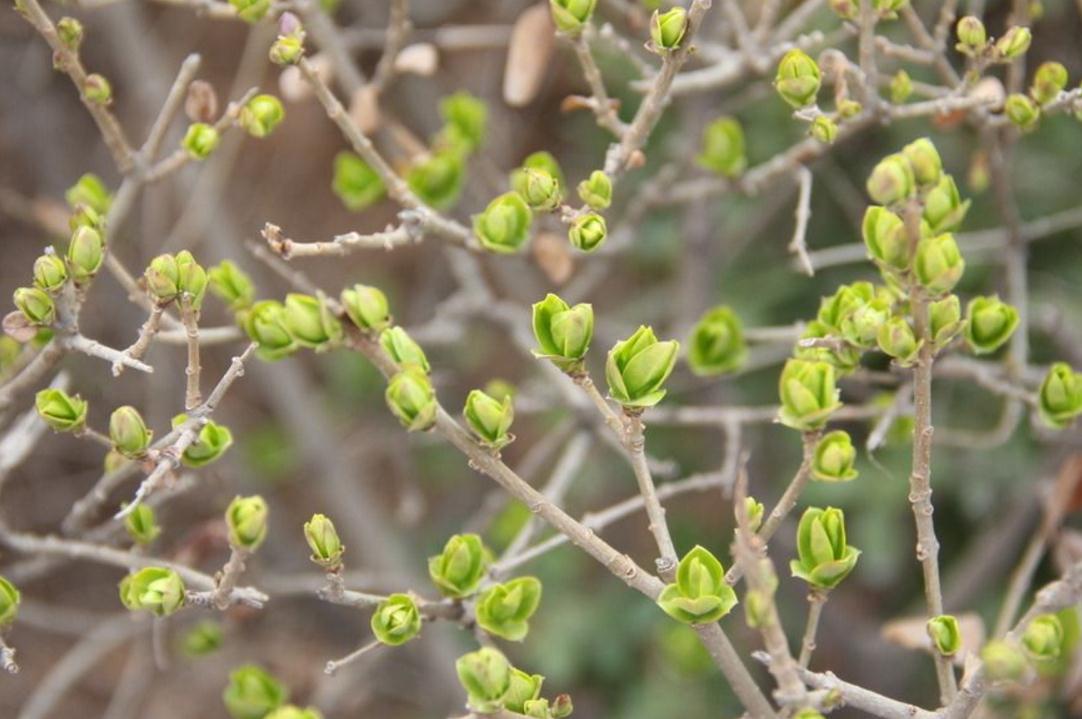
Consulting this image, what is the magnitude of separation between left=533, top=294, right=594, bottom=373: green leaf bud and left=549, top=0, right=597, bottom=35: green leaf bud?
0.96 ft

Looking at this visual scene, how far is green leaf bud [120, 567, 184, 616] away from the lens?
2.88 ft

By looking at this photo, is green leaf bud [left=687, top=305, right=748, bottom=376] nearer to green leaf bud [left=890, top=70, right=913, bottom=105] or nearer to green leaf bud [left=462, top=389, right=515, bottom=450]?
green leaf bud [left=890, top=70, right=913, bottom=105]

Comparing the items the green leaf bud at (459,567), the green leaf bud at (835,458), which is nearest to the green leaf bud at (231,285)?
the green leaf bud at (459,567)

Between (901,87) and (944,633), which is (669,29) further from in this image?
(944,633)

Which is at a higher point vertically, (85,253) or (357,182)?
(85,253)

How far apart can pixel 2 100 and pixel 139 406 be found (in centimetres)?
68

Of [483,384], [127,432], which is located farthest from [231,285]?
[483,384]

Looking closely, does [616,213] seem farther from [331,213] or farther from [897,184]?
[897,184]

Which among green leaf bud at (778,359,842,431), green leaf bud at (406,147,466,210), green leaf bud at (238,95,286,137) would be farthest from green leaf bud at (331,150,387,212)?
green leaf bud at (778,359,842,431)

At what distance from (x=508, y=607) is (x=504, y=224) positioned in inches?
13.7

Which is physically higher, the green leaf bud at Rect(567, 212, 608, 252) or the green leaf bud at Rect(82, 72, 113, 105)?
the green leaf bud at Rect(82, 72, 113, 105)

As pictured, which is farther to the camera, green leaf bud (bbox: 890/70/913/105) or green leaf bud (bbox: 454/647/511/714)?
green leaf bud (bbox: 890/70/913/105)

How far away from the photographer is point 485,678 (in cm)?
80

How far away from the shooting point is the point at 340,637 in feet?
7.23
